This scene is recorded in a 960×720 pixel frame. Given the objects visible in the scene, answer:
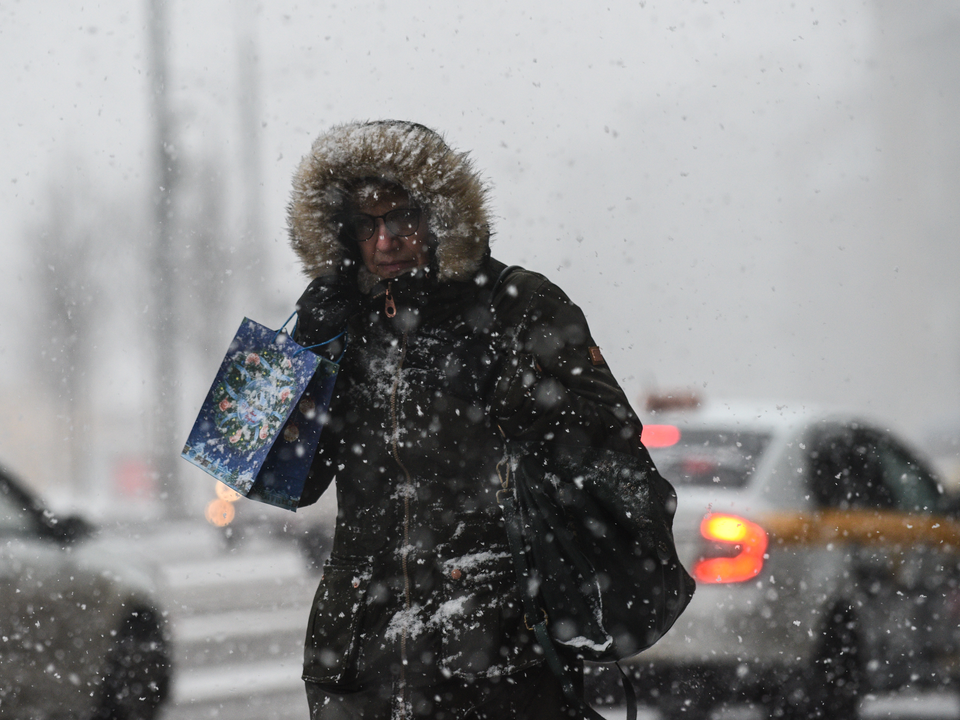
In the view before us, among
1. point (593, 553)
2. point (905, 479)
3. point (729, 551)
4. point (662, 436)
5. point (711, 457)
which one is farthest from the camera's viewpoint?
point (905, 479)

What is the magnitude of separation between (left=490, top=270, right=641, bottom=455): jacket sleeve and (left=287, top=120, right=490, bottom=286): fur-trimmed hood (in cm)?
17

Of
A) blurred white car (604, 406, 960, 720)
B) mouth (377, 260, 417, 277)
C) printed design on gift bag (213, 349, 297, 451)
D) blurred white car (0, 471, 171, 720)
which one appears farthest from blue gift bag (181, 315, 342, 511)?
blurred white car (604, 406, 960, 720)

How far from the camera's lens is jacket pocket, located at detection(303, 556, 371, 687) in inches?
73.1

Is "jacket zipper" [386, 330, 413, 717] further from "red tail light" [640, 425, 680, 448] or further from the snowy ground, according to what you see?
the snowy ground

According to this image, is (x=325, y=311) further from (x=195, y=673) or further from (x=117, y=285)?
(x=117, y=285)

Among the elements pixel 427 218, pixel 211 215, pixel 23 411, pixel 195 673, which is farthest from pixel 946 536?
pixel 23 411

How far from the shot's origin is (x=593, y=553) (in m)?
1.73

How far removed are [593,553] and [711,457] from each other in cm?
246

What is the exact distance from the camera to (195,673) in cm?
488

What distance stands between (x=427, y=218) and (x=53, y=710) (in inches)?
109

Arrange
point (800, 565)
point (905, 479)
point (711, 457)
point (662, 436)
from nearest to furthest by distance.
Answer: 1. point (800, 565)
2. point (711, 457)
3. point (662, 436)
4. point (905, 479)

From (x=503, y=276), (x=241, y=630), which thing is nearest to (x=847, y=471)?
(x=503, y=276)

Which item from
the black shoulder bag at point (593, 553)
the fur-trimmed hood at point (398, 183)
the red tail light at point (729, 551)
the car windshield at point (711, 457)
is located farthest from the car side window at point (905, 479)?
the fur-trimmed hood at point (398, 183)

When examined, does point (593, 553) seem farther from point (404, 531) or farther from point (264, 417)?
point (264, 417)
